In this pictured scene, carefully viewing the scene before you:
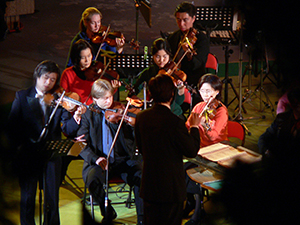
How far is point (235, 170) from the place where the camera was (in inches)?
19.2

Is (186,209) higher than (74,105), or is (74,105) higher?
(74,105)

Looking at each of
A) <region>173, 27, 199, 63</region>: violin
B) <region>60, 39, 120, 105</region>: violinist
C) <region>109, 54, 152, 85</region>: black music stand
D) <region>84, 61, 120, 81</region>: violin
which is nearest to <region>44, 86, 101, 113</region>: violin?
<region>60, 39, 120, 105</region>: violinist

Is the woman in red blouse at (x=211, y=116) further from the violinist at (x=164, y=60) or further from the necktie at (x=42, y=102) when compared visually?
the necktie at (x=42, y=102)

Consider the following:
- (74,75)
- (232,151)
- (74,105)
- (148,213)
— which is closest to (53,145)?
(148,213)

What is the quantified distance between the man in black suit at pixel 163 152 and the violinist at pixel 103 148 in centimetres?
77

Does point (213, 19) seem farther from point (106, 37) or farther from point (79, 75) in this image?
point (79, 75)

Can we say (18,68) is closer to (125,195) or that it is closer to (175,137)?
(125,195)

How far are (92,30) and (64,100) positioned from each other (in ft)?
4.84

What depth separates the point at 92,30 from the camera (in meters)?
4.21

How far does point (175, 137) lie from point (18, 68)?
5031 millimetres

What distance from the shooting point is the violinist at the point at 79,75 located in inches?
144

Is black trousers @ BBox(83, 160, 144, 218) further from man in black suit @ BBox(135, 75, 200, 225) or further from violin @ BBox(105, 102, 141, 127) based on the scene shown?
man in black suit @ BBox(135, 75, 200, 225)

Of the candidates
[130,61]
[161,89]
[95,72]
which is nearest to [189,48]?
[130,61]

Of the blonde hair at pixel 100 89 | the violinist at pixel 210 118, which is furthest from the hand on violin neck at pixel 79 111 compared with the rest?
the violinist at pixel 210 118
